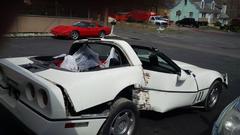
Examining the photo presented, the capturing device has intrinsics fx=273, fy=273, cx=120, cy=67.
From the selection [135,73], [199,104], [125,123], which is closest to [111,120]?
[125,123]

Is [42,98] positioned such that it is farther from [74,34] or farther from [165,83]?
[74,34]

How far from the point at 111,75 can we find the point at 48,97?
2.72 ft

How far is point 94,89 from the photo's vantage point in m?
3.02

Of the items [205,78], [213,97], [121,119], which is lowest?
[213,97]

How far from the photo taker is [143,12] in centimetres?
54

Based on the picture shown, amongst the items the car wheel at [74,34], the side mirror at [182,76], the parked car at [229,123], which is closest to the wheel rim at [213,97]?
the side mirror at [182,76]

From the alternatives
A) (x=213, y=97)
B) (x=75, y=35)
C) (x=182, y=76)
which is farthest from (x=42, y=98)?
(x=75, y=35)

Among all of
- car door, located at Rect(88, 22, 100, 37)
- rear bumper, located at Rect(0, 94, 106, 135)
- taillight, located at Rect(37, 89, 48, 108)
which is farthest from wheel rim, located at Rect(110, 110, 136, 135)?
car door, located at Rect(88, 22, 100, 37)

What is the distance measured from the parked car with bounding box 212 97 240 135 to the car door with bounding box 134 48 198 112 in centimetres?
98

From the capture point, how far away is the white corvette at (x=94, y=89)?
2850 mm

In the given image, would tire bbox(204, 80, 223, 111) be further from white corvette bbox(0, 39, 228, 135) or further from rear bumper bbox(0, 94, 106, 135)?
rear bumper bbox(0, 94, 106, 135)

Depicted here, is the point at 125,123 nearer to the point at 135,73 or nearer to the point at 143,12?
the point at 135,73

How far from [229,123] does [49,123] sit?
191 cm

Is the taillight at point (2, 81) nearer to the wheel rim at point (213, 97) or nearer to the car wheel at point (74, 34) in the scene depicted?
the wheel rim at point (213, 97)
